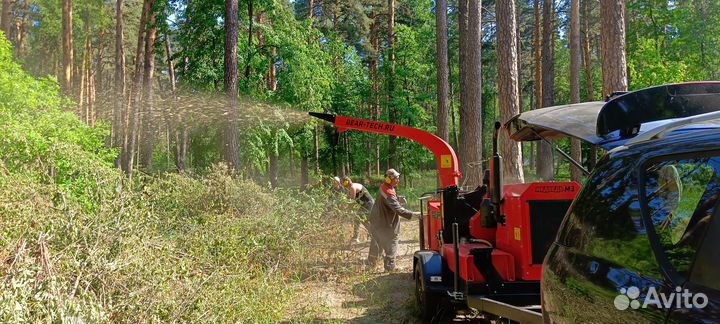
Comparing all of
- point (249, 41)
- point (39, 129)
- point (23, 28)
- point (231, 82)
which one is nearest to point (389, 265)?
point (231, 82)

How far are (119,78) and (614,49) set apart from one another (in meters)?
24.8

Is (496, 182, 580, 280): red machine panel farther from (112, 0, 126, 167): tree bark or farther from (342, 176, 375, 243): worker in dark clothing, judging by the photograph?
(112, 0, 126, 167): tree bark

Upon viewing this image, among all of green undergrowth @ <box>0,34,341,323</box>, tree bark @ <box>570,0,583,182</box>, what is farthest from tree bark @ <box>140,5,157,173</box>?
tree bark @ <box>570,0,583,182</box>

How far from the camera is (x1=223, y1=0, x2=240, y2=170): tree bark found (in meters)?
13.6

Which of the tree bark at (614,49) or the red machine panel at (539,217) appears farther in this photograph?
the tree bark at (614,49)

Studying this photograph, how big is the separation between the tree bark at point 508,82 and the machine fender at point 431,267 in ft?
19.0

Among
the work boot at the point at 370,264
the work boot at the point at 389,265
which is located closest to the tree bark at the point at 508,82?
the work boot at the point at 389,265

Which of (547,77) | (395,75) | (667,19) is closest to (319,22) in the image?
(395,75)

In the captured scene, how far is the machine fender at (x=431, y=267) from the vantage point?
5848mm

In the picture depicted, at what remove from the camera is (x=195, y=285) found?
181 inches

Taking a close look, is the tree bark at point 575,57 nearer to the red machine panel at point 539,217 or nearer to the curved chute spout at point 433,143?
the curved chute spout at point 433,143

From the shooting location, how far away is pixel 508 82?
38.3ft

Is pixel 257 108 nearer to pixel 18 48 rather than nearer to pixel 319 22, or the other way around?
pixel 319 22

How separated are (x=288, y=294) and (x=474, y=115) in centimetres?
1012
